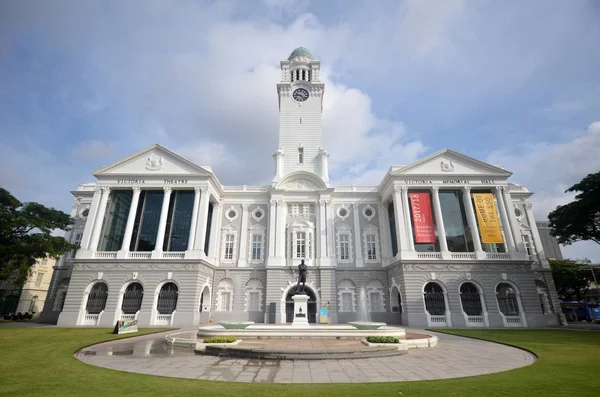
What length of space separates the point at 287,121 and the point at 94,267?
26828 millimetres

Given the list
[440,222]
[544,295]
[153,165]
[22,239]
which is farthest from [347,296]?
[22,239]

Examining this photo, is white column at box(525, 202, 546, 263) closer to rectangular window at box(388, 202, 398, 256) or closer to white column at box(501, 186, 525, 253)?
white column at box(501, 186, 525, 253)

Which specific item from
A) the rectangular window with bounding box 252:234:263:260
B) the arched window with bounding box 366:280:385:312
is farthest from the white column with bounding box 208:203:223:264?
the arched window with bounding box 366:280:385:312

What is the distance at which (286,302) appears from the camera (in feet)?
102

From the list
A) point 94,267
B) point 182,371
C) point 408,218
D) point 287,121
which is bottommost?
point 182,371

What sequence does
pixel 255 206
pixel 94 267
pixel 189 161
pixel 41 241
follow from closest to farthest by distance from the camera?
pixel 41 241
pixel 94 267
pixel 189 161
pixel 255 206

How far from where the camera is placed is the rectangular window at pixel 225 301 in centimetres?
3222

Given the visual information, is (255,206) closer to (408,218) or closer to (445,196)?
(408,218)

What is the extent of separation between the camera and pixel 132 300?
29.4 m

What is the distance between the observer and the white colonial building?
28.8 meters

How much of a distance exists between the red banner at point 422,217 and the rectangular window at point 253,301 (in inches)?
674

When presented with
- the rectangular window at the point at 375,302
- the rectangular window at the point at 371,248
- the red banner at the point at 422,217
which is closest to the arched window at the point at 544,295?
the red banner at the point at 422,217

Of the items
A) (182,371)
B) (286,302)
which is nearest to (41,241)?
(286,302)

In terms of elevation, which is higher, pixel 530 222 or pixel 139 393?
pixel 530 222
